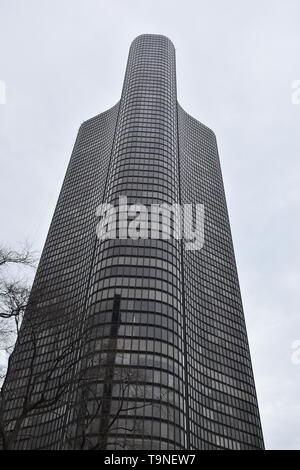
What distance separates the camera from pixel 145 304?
7912 cm

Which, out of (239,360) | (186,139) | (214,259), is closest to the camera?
(239,360)

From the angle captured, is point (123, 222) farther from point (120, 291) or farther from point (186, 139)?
point (186, 139)

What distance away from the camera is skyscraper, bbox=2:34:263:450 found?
6041 cm

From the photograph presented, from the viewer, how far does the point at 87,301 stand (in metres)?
82.1

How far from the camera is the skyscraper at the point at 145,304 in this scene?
60406 mm

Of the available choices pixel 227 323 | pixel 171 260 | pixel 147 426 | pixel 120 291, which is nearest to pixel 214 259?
pixel 227 323

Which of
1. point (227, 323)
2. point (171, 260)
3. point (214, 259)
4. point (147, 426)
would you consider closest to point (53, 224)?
point (214, 259)
